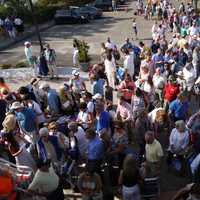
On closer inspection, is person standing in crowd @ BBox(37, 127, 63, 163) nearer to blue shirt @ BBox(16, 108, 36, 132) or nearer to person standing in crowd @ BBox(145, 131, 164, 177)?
blue shirt @ BBox(16, 108, 36, 132)

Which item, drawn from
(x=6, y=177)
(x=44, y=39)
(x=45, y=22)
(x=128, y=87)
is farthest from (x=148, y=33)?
(x=6, y=177)

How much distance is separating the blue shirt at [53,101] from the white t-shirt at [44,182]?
4.27 metres

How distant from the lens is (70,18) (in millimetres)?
38656

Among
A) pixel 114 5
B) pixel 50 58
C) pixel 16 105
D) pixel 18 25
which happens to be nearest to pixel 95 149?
pixel 16 105

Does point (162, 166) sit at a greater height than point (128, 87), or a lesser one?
lesser

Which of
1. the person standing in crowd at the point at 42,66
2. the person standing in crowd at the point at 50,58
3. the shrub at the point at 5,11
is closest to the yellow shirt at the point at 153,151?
the person standing in crowd at the point at 50,58

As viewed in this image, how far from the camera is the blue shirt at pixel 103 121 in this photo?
11.9 meters

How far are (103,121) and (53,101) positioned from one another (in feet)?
6.90

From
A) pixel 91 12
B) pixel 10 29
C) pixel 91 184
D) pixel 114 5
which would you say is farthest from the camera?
pixel 114 5

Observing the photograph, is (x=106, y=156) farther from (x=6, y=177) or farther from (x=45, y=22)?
(x=45, y=22)

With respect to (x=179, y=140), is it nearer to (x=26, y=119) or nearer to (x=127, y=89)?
(x=127, y=89)

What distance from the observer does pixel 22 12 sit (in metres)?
38.0

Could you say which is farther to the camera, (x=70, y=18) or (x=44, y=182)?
(x=70, y=18)

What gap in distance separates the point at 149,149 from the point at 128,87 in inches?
141
